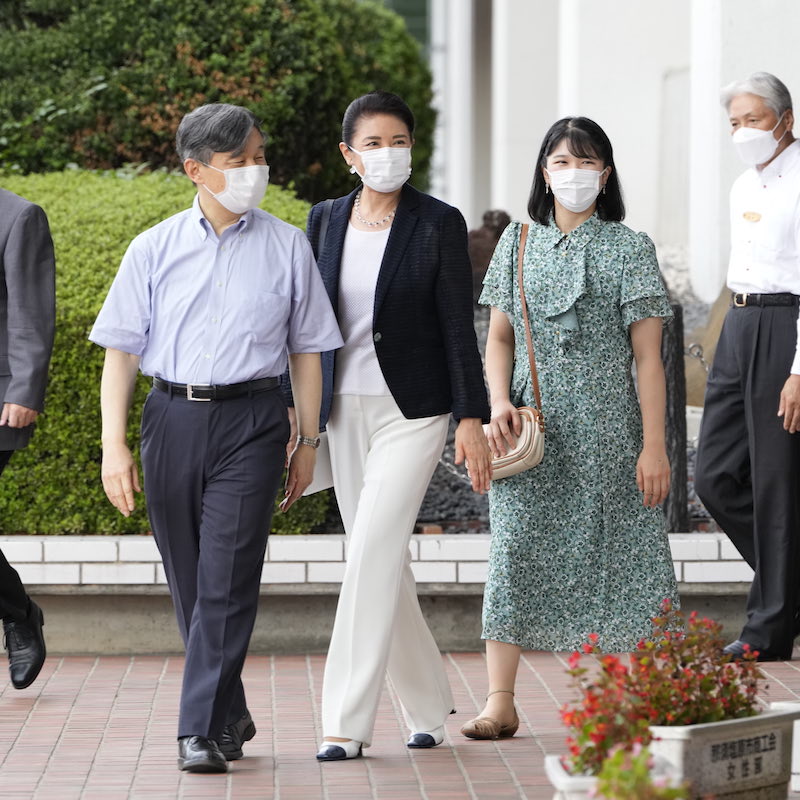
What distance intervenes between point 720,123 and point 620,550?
14.8 ft

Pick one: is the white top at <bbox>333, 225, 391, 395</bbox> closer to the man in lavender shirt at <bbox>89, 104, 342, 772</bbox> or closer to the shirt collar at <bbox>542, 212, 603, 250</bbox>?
the man in lavender shirt at <bbox>89, 104, 342, 772</bbox>

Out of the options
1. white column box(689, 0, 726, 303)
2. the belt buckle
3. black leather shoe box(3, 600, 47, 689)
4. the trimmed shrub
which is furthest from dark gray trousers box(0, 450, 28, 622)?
white column box(689, 0, 726, 303)

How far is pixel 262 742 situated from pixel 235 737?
343mm

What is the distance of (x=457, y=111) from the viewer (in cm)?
2667

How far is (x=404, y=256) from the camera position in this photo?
486cm

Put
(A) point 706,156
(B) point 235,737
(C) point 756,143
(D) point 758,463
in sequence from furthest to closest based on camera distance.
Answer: (A) point 706,156, (D) point 758,463, (C) point 756,143, (B) point 235,737

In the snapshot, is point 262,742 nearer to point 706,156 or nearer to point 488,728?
point 488,728

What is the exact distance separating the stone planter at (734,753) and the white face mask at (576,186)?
5.81 ft

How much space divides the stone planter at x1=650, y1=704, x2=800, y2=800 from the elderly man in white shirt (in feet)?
6.11

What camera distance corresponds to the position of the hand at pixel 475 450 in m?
4.84

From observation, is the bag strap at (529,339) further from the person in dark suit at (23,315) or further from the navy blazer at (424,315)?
the person in dark suit at (23,315)

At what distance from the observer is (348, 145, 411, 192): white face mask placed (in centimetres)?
482

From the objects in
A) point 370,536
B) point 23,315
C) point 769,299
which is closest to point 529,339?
point 370,536

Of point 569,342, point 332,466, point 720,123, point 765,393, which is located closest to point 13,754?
point 332,466
